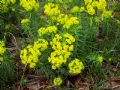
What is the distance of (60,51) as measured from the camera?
310 cm

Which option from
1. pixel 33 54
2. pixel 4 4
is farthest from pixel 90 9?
pixel 4 4

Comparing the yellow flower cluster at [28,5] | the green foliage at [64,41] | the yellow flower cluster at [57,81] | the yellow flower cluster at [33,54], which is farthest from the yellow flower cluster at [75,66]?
the yellow flower cluster at [28,5]

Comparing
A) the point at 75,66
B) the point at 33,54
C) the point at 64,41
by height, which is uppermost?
the point at 64,41

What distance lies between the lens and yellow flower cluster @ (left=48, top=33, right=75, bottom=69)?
3088 millimetres

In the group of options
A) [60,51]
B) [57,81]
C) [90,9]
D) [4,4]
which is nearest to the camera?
[60,51]

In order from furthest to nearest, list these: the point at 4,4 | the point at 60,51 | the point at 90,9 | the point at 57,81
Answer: the point at 4,4, the point at 90,9, the point at 57,81, the point at 60,51

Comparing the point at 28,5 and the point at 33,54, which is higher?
the point at 28,5

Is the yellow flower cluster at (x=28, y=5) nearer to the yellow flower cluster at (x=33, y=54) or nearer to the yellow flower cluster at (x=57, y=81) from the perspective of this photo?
the yellow flower cluster at (x=33, y=54)

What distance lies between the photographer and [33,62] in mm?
3160

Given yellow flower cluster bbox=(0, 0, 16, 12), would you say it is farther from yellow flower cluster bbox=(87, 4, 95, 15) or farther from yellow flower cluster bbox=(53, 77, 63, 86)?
yellow flower cluster bbox=(53, 77, 63, 86)

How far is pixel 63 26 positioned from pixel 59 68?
0.43 m

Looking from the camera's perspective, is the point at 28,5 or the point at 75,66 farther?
the point at 28,5

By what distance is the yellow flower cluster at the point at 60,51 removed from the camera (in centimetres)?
309

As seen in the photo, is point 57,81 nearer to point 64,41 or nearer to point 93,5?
point 64,41
